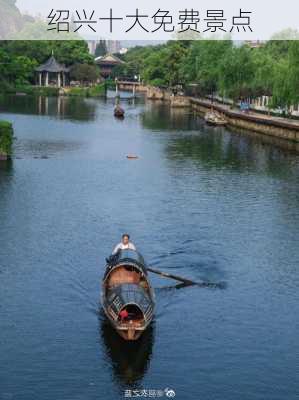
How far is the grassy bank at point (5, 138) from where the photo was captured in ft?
231

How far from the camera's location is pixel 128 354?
102 feet

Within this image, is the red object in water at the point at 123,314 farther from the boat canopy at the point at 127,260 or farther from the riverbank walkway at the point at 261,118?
the riverbank walkway at the point at 261,118

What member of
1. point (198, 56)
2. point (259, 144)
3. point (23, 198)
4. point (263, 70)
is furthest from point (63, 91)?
point (23, 198)

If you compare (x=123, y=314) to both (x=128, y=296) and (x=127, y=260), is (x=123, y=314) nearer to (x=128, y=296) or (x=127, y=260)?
(x=128, y=296)

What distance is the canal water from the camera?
29172 mm

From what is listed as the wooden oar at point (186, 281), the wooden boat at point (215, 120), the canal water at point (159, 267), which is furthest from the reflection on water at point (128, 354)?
the wooden boat at point (215, 120)

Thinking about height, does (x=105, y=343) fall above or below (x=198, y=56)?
below

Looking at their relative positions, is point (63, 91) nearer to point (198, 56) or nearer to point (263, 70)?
point (198, 56)

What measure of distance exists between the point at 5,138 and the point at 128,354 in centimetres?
4491

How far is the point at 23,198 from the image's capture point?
58.1 metres

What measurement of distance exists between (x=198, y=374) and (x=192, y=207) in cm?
2818

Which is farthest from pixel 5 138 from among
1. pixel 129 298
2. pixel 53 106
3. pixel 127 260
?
pixel 53 106

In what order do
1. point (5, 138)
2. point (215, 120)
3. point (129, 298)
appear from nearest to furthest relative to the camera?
point (129, 298)
point (5, 138)
point (215, 120)

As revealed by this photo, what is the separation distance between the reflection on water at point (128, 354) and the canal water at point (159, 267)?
6 centimetres
